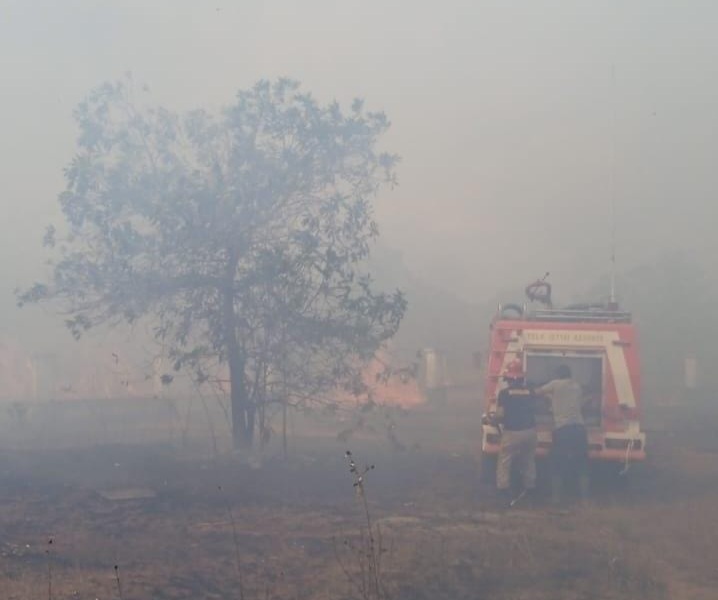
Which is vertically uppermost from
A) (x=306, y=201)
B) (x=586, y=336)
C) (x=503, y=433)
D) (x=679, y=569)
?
(x=306, y=201)

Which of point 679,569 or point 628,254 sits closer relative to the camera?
point 679,569

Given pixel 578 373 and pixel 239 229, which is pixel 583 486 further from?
pixel 239 229

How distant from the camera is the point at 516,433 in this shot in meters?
10.2

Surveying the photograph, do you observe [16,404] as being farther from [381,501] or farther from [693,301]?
[693,301]

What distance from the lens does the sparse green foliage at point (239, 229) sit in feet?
42.5

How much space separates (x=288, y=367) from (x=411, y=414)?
21.8 feet

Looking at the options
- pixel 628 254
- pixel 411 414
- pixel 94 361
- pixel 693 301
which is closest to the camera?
pixel 411 414

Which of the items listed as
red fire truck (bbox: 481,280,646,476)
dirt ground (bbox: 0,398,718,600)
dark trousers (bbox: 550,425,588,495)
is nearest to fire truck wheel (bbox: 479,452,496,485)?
red fire truck (bbox: 481,280,646,476)

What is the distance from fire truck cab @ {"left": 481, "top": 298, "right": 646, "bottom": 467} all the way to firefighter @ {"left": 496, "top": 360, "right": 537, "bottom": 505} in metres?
0.39

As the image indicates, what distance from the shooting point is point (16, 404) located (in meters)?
17.5

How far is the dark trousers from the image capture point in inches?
407

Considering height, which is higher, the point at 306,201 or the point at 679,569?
the point at 306,201

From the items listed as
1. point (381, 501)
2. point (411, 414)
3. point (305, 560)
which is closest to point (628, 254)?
point (411, 414)

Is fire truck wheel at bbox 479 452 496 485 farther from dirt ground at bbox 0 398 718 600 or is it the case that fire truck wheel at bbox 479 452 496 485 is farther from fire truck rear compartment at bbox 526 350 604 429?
fire truck rear compartment at bbox 526 350 604 429
